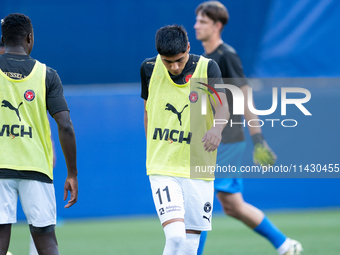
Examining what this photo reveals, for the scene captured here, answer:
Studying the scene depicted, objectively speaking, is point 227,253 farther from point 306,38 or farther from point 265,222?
point 306,38

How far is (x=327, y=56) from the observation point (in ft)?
33.0

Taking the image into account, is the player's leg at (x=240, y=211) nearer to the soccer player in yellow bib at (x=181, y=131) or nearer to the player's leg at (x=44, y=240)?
the soccer player in yellow bib at (x=181, y=131)

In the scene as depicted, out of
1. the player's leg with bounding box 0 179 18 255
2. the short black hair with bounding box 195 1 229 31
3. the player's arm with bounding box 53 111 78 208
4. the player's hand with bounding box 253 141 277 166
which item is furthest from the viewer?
the short black hair with bounding box 195 1 229 31

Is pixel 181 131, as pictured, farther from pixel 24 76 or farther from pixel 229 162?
pixel 229 162

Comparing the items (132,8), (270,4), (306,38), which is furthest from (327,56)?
(132,8)

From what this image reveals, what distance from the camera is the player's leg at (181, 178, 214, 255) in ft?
13.7

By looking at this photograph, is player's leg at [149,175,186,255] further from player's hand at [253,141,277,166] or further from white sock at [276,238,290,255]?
white sock at [276,238,290,255]

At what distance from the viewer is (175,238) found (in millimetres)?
3924

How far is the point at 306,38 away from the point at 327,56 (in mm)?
511

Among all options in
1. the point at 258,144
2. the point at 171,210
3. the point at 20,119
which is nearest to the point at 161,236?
the point at 258,144

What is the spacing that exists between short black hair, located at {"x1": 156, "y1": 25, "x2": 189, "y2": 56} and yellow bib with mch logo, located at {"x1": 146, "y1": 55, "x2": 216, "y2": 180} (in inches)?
9.3

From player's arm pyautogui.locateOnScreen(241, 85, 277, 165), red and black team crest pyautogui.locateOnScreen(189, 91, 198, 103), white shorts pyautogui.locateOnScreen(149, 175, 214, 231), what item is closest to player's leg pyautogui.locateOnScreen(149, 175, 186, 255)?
white shorts pyautogui.locateOnScreen(149, 175, 214, 231)

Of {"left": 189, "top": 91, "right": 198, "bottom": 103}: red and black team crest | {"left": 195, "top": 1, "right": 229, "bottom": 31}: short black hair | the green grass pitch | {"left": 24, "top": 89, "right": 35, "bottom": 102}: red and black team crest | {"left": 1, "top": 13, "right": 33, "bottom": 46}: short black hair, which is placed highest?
{"left": 195, "top": 1, "right": 229, "bottom": 31}: short black hair

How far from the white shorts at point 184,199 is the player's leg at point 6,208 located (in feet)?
3.42
